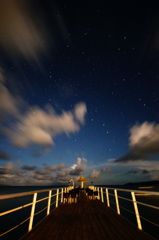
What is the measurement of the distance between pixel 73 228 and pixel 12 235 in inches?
742

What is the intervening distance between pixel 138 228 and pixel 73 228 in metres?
1.61

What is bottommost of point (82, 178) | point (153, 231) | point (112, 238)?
point (153, 231)

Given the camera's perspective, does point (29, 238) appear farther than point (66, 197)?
No

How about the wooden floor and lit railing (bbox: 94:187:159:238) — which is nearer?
lit railing (bbox: 94:187:159:238)

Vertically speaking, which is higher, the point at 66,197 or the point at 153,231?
the point at 66,197

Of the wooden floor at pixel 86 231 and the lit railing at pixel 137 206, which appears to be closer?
the lit railing at pixel 137 206

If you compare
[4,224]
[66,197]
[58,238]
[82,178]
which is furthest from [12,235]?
[58,238]

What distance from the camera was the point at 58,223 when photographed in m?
3.88

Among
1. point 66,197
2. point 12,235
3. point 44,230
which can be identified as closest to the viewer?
point 44,230

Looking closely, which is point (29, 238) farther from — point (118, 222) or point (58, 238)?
point (118, 222)

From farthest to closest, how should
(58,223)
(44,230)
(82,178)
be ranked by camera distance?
1. (82,178)
2. (58,223)
3. (44,230)

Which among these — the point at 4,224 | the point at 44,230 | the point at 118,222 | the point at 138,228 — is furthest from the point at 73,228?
the point at 4,224

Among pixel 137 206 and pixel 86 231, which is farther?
pixel 137 206

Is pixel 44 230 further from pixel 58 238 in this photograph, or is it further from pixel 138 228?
pixel 138 228
